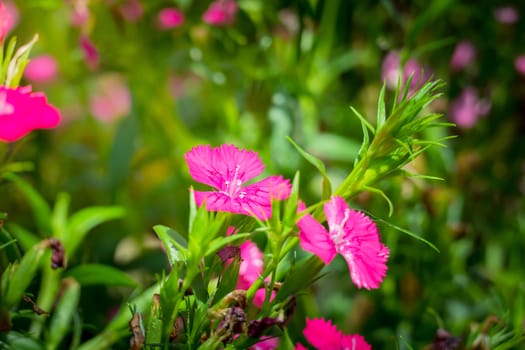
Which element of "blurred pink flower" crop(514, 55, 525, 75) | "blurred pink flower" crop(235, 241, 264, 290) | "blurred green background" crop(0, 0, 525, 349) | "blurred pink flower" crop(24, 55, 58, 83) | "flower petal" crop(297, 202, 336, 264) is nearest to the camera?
"flower petal" crop(297, 202, 336, 264)

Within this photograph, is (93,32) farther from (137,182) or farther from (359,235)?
(359,235)

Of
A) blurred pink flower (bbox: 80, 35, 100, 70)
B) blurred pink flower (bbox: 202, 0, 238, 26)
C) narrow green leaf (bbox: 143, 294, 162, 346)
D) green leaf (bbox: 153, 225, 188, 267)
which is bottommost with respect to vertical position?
narrow green leaf (bbox: 143, 294, 162, 346)

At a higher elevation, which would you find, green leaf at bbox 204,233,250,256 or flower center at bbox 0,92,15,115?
flower center at bbox 0,92,15,115

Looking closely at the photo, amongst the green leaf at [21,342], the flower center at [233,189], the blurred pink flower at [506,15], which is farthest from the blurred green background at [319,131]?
the flower center at [233,189]

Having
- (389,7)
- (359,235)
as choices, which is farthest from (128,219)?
(359,235)

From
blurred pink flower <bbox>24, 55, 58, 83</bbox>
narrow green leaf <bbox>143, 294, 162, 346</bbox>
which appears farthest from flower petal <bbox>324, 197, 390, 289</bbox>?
blurred pink flower <bbox>24, 55, 58, 83</bbox>

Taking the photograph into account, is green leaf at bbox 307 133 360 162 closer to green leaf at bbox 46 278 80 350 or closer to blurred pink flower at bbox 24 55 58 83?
green leaf at bbox 46 278 80 350

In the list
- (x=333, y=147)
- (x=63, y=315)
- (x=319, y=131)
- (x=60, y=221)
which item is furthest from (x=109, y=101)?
(x=63, y=315)
